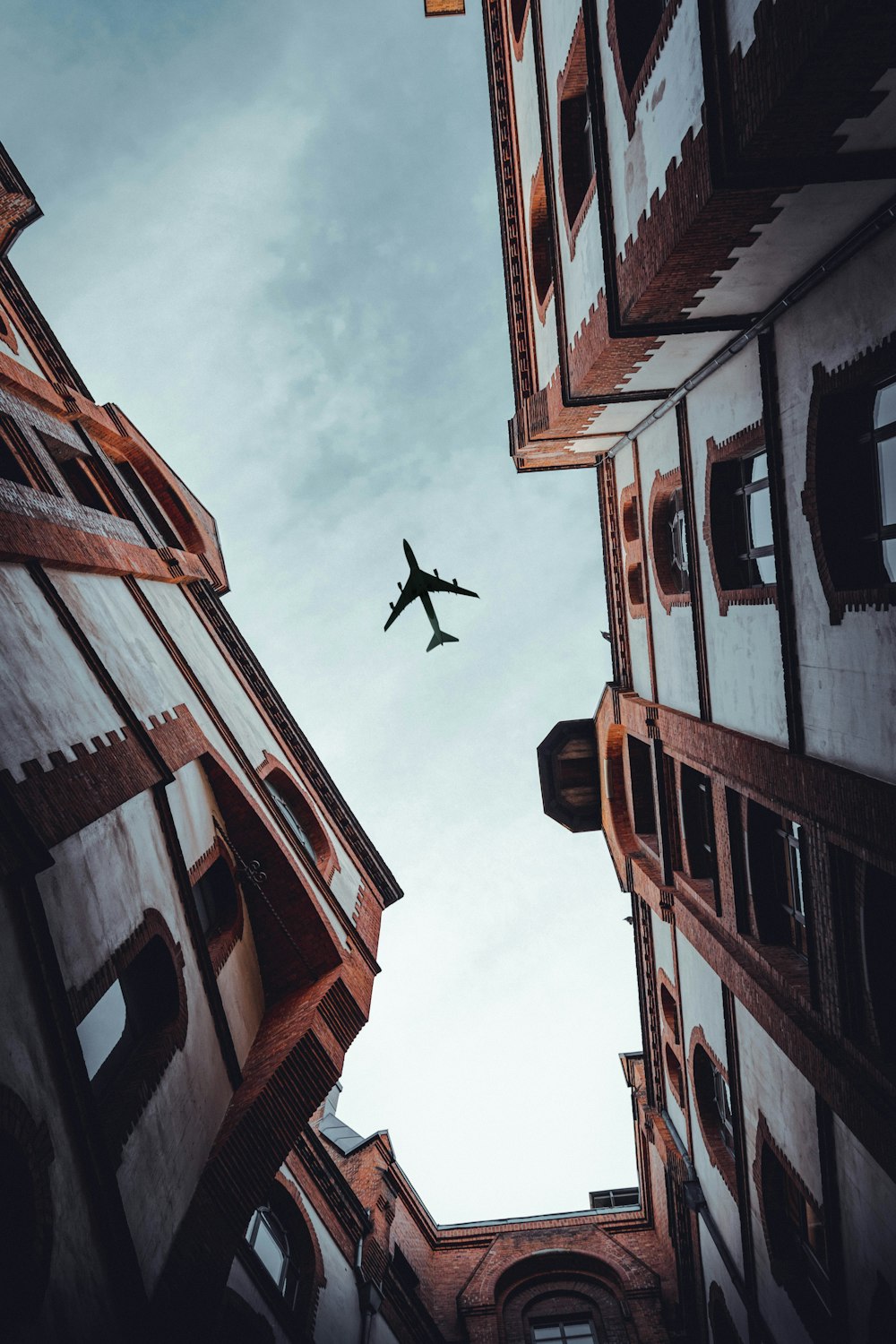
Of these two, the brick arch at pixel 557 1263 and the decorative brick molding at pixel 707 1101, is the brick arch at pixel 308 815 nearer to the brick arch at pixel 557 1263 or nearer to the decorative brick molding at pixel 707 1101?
the decorative brick molding at pixel 707 1101

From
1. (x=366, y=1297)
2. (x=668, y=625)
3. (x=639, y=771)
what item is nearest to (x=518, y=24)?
(x=668, y=625)

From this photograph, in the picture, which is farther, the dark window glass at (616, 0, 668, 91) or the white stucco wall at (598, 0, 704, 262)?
the dark window glass at (616, 0, 668, 91)

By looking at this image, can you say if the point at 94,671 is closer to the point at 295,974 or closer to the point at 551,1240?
the point at 295,974

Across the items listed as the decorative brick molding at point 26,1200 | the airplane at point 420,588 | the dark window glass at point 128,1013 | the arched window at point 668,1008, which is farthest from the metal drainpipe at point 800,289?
the arched window at point 668,1008

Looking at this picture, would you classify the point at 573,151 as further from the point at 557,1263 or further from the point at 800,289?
the point at 557,1263

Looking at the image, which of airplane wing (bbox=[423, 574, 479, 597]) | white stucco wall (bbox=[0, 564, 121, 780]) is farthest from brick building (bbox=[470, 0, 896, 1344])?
white stucco wall (bbox=[0, 564, 121, 780])

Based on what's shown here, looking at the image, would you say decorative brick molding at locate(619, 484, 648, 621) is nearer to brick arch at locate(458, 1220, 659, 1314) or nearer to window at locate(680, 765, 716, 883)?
window at locate(680, 765, 716, 883)

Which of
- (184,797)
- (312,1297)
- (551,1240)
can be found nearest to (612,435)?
(184,797)
